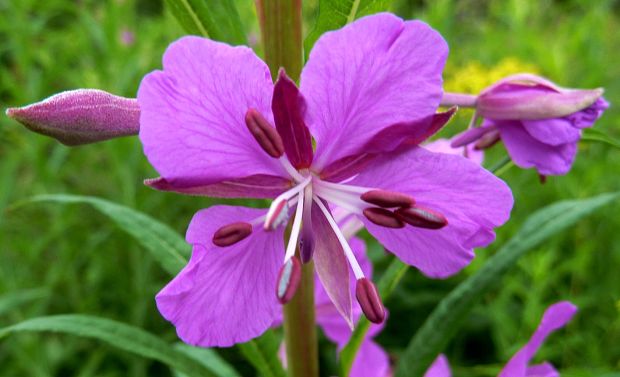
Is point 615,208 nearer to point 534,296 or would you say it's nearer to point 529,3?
point 534,296

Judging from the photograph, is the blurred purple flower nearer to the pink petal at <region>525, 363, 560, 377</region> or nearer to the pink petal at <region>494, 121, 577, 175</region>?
the pink petal at <region>494, 121, 577, 175</region>

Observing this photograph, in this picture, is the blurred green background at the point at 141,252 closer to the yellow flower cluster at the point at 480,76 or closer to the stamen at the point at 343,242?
the yellow flower cluster at the point at 480,76

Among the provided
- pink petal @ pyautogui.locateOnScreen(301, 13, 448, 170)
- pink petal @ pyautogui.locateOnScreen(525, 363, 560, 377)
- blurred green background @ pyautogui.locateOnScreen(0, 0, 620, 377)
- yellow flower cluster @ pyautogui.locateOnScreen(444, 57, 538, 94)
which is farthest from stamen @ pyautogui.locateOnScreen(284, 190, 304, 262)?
yellow flower cluster @ pyautogui.locateOnScreen(444, 57, 538, 94)

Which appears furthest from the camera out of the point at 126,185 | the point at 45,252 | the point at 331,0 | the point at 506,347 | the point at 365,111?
the point at 45,252

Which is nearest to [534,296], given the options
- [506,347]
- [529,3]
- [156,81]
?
[506,347]

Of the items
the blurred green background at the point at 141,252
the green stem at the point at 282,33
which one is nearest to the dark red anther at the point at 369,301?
the green stem at the point at 282,33
